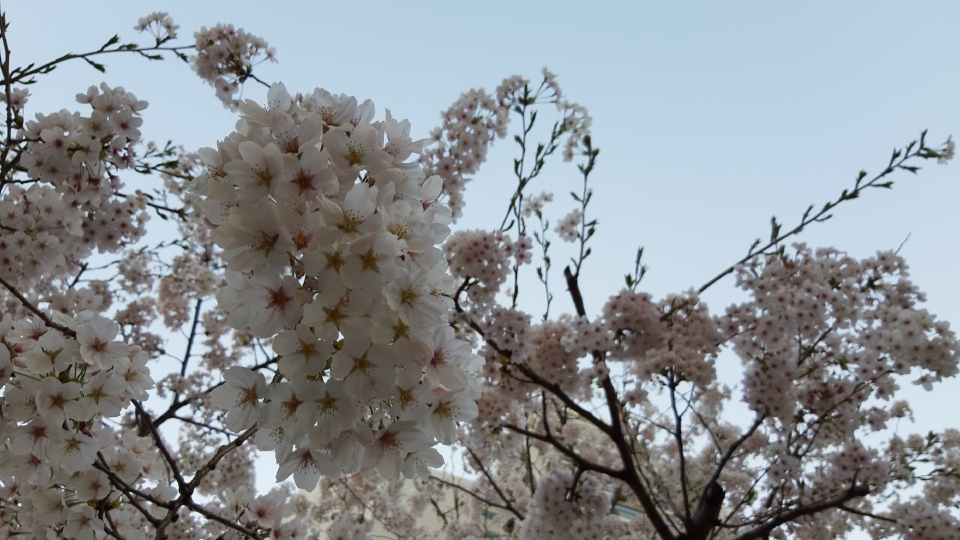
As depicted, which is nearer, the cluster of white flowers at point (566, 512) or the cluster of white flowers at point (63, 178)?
the cluster of white flowers at point (63, 178)

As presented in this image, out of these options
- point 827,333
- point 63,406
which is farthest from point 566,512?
point 63,406

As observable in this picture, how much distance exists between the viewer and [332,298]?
99 centimetres

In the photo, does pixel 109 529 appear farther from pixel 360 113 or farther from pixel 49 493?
pixel 360 113

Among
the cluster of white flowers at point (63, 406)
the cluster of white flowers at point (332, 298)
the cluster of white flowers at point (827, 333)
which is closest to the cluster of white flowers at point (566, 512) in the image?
the cluster of white flowers at point (827, 333)

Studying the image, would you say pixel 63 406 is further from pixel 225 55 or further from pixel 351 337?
pixel 225 55

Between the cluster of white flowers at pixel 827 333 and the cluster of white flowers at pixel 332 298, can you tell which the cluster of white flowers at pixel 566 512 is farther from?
the cluster of white flowers at pixel 332 298

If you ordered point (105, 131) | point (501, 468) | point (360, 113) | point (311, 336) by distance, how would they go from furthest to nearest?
point (501, 468)
point (105, 131)
point (360, 113)
point (311, 336)

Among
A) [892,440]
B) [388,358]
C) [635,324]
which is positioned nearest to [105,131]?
[388,358]

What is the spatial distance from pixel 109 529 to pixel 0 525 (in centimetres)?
38

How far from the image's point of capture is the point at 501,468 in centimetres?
871

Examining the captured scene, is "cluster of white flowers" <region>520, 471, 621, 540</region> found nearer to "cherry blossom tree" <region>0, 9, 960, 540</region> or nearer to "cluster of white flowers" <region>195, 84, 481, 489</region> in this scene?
"cherry blossom tree" <region>0, 9, 960, 540</region>

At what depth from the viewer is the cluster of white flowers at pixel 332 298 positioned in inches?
39.7

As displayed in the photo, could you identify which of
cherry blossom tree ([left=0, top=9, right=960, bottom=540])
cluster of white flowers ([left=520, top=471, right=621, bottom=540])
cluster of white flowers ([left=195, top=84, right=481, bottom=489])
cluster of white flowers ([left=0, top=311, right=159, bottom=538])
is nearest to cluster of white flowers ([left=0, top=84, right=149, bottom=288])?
cherry blossom tree ([left=0, top=9, right=960, bottom=540])

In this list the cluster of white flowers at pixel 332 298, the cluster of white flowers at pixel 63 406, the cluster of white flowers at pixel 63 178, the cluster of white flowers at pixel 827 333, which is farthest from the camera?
the cluster of white flowers at pixel 827 333
